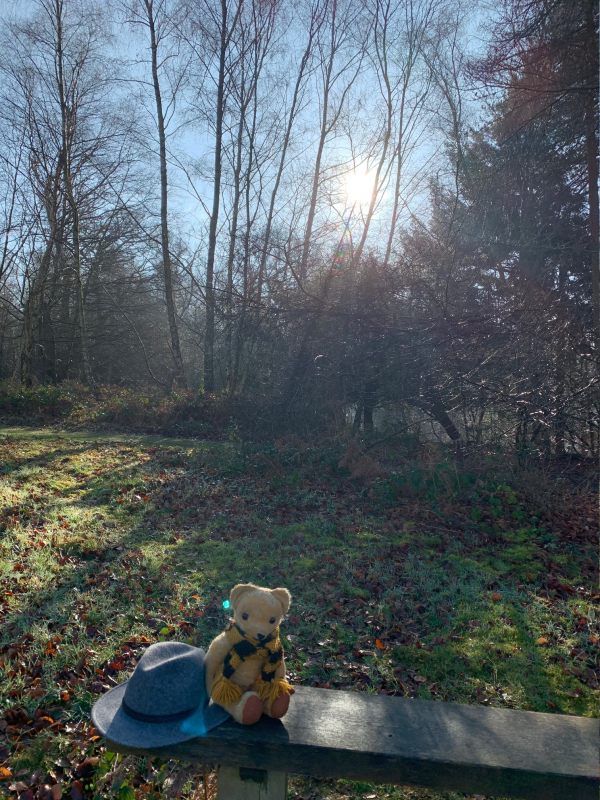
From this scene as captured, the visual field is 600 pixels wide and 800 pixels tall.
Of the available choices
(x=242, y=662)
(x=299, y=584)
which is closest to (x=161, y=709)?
(x=242, y=662)

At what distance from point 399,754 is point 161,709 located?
996 mm

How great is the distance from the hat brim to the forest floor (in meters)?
0.82

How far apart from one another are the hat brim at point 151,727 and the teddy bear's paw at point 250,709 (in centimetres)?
9

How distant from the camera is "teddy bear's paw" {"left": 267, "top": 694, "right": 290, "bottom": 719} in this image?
100.0 inches

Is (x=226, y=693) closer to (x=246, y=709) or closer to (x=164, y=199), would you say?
(x=246, y=709)

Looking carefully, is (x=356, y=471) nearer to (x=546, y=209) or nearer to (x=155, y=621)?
(x=155, y=621)

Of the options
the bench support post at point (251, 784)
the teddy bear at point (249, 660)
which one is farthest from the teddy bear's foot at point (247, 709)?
the bench support post at point (251, 784)

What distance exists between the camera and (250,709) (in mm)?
2477

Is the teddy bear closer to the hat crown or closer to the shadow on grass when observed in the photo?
the hat crown

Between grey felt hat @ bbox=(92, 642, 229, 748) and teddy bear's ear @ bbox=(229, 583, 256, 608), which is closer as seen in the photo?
grey felt hat @ bbox=(92, 642, 229, 748)

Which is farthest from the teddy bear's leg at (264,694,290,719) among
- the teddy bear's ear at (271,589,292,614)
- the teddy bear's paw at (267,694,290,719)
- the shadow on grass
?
the shadow on grass

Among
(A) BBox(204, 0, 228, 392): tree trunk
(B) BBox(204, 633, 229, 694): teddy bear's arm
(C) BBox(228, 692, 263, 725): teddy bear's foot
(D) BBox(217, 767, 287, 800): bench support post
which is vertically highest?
(A) BBox(204, 0, 228, 392): tree trunk

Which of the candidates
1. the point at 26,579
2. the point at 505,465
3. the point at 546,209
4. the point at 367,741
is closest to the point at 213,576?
the point at 26,579

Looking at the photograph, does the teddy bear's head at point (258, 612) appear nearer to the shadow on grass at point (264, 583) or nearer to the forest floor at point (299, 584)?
the forest floor at point (299, 584)
